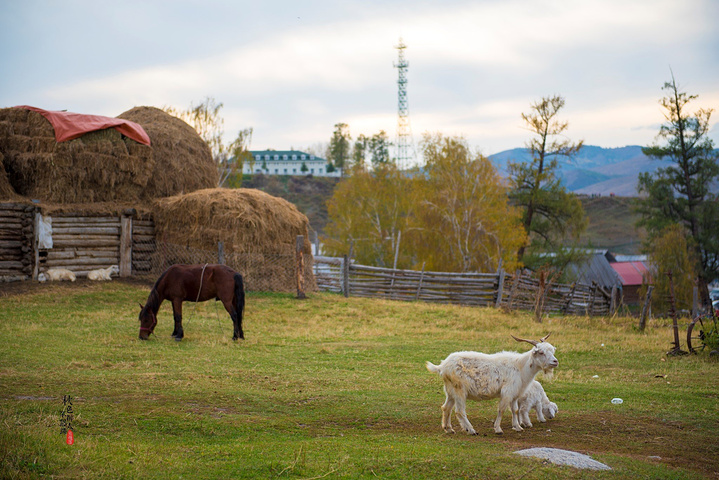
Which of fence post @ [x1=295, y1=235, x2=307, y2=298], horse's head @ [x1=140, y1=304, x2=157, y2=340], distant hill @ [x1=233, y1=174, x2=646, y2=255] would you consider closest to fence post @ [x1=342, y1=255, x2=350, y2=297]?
fence post @ [x1=295, y1=235, x2=307, y2=298]

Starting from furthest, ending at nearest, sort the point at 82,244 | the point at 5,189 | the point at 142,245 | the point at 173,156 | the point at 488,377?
the point at 173,156
the point at 142,245
the point at 82,244
the point at 5,189
the point at 488,377

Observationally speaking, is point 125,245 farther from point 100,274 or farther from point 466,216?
point 466,216

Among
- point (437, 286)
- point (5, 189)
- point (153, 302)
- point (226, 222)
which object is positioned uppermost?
point (5, 189)

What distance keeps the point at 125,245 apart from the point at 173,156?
523 cm

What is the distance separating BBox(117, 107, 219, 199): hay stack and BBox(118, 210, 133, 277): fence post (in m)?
2.22

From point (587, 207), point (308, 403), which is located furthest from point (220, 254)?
point (587, 207)

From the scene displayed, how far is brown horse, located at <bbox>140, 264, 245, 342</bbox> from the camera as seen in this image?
13398mm

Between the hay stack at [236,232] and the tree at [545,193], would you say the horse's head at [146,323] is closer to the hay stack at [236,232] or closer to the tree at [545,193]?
the hay stack at [236,232]

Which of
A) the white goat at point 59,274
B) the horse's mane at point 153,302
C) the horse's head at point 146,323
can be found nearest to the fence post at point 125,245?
the white goat at point 59,274

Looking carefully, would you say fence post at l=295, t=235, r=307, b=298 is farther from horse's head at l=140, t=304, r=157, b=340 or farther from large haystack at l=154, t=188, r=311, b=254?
horse's head at l=140, t=304, r=157, b=340

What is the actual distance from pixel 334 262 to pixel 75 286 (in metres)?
11.7

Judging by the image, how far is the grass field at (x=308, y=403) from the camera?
5.29m

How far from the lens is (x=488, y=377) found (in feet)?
22.1

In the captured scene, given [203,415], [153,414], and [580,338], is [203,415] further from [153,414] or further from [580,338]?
[580,338]
